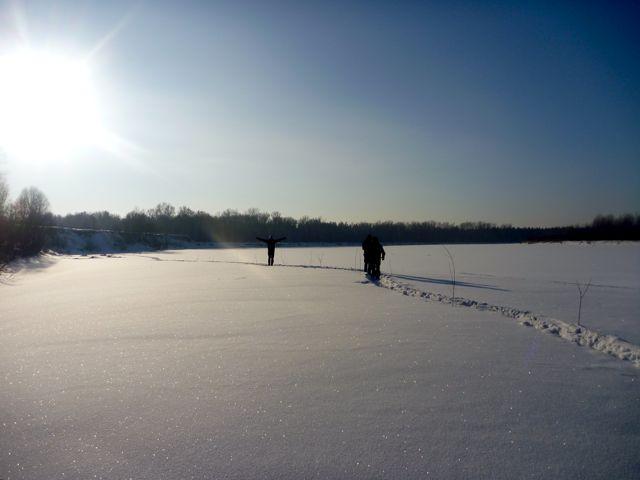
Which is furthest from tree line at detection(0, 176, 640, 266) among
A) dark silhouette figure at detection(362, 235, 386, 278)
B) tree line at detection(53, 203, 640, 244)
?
dark silhouette figure at detection(362, 235, 386, 278)

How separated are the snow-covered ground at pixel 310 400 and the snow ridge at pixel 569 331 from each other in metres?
0.21

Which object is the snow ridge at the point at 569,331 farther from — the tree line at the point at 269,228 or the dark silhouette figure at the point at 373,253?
the tree line at the point at 269,228

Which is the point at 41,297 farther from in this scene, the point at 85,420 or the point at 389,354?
the point at 389,354

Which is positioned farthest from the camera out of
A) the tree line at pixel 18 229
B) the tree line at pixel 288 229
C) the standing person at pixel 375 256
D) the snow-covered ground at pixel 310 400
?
the tree line at pixel 288 229

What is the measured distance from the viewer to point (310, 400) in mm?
2637

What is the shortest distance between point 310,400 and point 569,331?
3994mm

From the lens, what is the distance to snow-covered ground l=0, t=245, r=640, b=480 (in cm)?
195

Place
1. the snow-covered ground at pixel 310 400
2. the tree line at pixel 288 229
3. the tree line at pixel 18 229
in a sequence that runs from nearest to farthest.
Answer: the snow-covered ground at pixel 310 400 → the tree line at pixel 18 229 → the tree line at pixel 288 229

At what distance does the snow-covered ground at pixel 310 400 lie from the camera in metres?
1.95

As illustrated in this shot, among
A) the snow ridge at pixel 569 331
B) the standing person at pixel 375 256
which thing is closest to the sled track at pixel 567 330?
the snow ridge at pixel 569 331

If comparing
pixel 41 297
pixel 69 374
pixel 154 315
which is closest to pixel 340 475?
pixel 69 374

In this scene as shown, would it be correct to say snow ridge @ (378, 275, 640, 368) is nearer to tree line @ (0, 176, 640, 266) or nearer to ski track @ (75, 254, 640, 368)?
ski track @ (75, 254, 640, 368)

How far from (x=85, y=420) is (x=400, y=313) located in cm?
458

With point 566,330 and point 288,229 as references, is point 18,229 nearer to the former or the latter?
point 566,330
